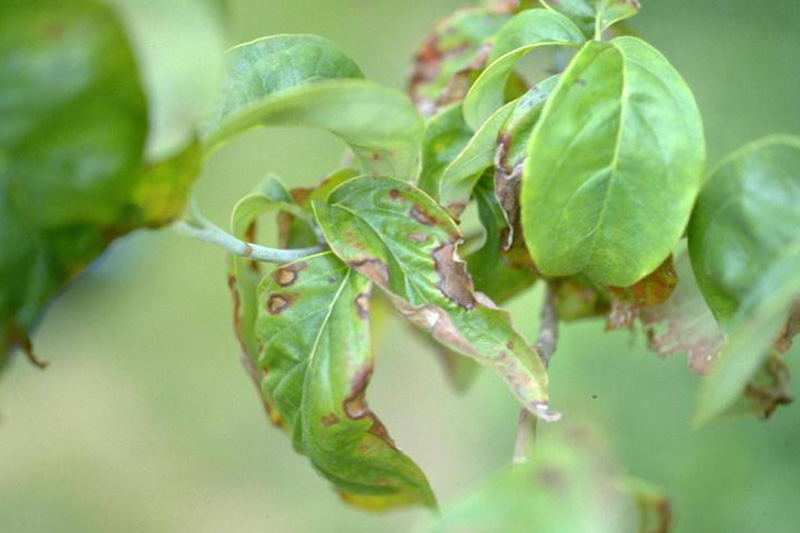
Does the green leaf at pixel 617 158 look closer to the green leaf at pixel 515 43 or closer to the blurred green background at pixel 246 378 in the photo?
the green leaf at pixel 515 43

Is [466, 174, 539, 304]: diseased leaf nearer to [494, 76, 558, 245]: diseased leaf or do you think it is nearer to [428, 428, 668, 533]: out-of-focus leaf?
[494, 76, 558, 245]: diseased leaf

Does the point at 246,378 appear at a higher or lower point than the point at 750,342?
lower

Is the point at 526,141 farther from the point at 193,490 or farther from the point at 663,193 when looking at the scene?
the point at 193,490

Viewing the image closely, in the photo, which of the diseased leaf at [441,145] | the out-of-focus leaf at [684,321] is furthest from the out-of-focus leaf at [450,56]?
the out-of-focus leaf at [684,321]

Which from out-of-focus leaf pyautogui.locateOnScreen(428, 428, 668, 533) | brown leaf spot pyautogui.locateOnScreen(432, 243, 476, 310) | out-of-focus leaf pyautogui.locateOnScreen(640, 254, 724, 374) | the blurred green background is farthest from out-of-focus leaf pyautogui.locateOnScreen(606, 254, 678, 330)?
the blurred green background

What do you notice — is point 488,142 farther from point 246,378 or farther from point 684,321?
point 246,378

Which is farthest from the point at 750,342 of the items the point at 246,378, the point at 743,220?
the point at 246,378
